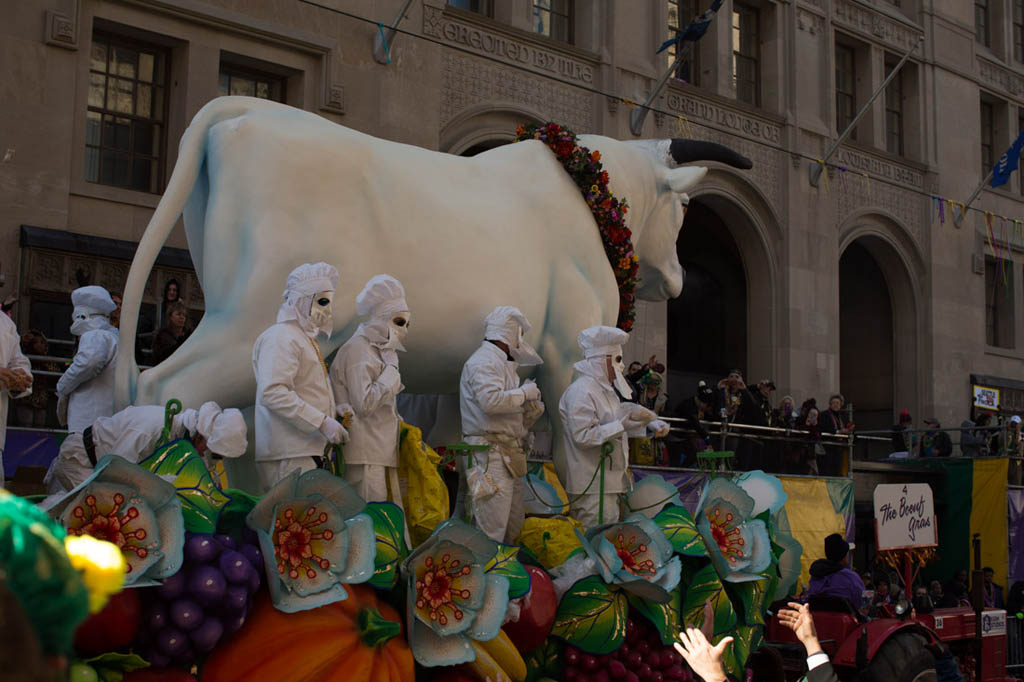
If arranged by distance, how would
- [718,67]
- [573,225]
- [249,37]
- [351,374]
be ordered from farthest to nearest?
[718,67] < [249,37] < [573,225] < [351,374]

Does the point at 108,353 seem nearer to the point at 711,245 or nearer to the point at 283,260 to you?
the point at 283,260

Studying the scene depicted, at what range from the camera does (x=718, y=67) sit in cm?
1989

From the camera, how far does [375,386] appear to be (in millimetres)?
5457

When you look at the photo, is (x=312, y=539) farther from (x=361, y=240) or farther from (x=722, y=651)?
(x=361, y=240)

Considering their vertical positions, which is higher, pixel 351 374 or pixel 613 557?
pixel 351 374

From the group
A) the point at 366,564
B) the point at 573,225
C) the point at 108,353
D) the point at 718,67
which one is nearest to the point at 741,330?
the point at 718,67

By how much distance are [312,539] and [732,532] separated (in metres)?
3.02

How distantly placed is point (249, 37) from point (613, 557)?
1018cm

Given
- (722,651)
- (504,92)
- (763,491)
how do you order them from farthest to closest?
(504,92)
(763,491)
(722,651)

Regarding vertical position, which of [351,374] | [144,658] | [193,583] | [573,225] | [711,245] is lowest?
[144,658]

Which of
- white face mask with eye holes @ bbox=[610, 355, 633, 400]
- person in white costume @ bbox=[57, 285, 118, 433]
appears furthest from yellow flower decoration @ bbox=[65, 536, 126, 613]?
person in white costume @ bbox=[57, 285, 118, 433]

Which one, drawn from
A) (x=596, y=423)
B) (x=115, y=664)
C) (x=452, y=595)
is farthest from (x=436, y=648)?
(x=596, y=423)

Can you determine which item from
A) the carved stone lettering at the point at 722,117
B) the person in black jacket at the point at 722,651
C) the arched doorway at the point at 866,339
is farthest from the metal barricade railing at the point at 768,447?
the arched doorway at the point at 866,339

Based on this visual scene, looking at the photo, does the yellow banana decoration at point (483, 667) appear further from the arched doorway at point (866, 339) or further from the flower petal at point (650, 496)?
the arched doorway at point (866, 339)
